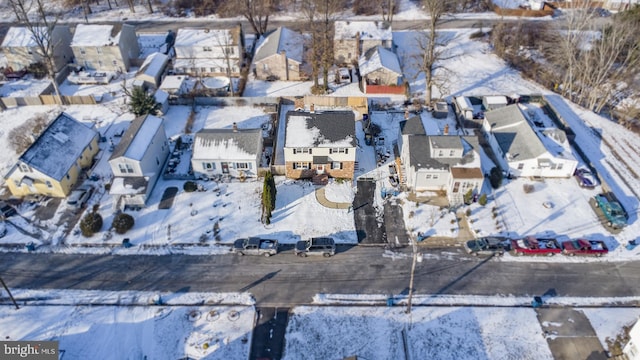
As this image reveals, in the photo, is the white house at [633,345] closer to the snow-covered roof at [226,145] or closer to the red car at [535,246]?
the red car at [535,246]

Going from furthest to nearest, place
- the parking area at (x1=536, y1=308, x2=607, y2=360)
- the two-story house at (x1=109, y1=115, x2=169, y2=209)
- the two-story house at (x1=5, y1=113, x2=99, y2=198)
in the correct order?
the two-story house at (x1=109, y1=115, x2=169, y2=209) → the two-story house at (x1=5, y1=113, x2=99, y2=198) → the parking area at (x1=536, y1=308, x2=607, y2=360)

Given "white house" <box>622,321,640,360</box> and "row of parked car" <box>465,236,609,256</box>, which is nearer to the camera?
"white house" <box>622,321,640,360</box>

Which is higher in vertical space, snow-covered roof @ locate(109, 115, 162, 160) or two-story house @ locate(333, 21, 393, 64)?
two-story house @ locate(333, 21, 393, 64)

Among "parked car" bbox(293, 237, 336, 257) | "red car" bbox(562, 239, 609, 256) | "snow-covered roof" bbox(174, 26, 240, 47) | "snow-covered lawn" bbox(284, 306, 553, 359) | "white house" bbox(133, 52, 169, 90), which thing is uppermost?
"snow-covered roof" bbox(174, 26, 240, 47)

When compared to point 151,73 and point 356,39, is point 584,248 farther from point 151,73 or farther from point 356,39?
point 151,73

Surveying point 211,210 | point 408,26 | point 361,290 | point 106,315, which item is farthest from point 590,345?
point 408,26

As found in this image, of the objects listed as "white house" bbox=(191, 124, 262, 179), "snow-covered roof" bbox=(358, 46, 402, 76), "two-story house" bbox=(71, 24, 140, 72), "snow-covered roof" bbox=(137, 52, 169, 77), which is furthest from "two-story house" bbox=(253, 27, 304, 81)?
"white house" bbox=(191, 124, 262, 179)

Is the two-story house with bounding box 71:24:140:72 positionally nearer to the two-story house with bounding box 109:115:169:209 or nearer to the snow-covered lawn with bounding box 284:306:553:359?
the two-story house with bounding box 109:115:169:209
